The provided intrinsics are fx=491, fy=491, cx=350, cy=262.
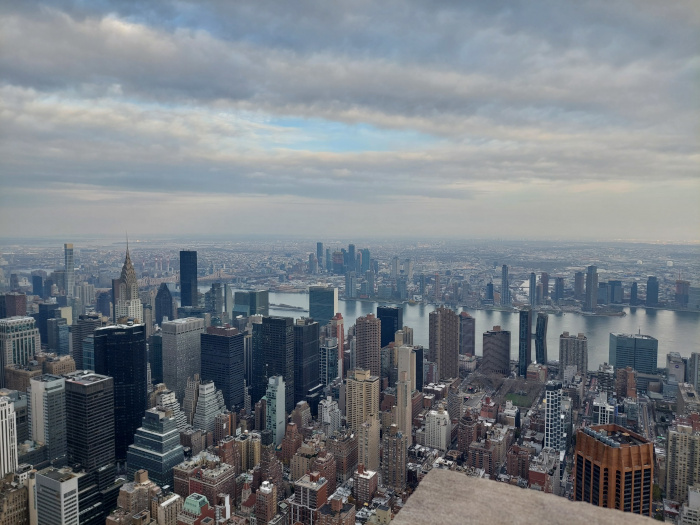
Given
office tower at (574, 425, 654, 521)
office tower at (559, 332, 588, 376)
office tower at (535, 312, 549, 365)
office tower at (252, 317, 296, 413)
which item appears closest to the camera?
office tower at (574, 425, 654, 521)

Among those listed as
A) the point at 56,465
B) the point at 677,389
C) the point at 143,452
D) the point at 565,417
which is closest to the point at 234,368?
the point at 143,452

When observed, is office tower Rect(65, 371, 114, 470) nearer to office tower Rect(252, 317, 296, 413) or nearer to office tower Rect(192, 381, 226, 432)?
office tower Rect(192, 381, 226, 432)

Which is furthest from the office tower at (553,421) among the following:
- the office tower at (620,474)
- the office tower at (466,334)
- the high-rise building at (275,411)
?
the office tower at (466,334)

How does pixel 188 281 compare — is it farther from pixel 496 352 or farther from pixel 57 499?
pixel 57 499

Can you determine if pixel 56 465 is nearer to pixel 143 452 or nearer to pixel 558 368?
pixel 143 452

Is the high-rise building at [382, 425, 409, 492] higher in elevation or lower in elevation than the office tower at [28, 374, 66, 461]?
lower

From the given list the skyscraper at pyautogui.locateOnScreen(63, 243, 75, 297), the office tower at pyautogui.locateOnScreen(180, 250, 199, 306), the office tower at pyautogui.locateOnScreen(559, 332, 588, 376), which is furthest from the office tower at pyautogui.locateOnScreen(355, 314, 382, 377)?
the skyscraper at pyautogui.locateOnScreen(63, 243, 75, 297)

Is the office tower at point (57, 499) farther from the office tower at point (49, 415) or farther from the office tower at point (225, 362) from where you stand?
the office tower at point (225, 362)
